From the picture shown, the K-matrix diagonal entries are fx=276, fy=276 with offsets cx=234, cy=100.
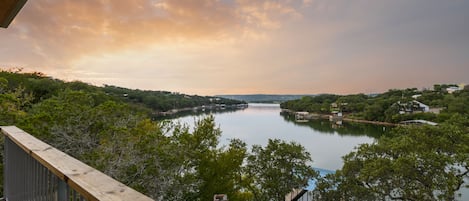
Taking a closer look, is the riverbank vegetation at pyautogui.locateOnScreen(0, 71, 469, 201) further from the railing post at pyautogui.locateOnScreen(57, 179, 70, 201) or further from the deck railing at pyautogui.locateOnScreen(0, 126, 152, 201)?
the railing post at pyautogui.locateOnScreen(57, 179, 70, 201)

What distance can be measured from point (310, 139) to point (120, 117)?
1943 cm

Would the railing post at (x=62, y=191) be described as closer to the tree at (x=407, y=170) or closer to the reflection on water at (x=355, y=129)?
the tree at (x=407, y=170)

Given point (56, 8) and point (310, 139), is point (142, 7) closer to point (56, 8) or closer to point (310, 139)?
point (56, 8)

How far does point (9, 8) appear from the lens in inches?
58.5

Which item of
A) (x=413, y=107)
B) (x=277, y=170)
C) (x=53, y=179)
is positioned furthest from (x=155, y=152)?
(x=413, y=107)

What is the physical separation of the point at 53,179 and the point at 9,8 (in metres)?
1.05

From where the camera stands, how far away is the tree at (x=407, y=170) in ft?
25.5

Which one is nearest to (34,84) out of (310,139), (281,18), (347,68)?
(281,18)

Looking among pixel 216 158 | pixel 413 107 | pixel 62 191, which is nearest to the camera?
pixel 62 191

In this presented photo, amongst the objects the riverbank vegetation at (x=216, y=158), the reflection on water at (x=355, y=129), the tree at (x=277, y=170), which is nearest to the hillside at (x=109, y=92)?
the riverbank vegetation at (x=216, y=158)

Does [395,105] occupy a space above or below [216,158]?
above

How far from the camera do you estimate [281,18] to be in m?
16.8

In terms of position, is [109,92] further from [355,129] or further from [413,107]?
[413,107]

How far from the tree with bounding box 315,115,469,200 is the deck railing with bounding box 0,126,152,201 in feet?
27.7
